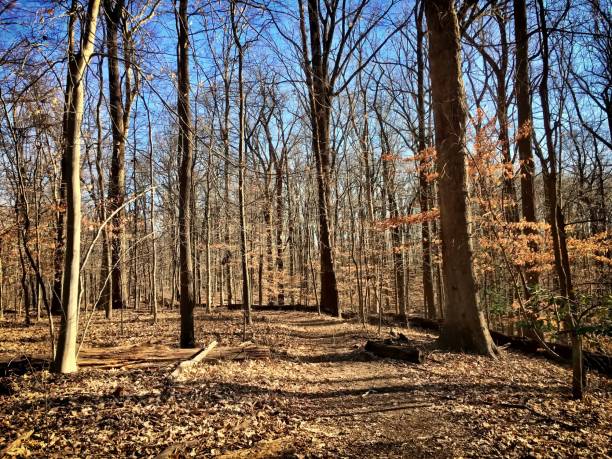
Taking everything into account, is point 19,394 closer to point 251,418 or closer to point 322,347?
point 251,418

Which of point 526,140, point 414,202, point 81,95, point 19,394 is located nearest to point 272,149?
point 414,202

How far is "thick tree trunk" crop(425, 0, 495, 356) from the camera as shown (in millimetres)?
7656

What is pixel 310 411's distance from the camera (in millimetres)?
4859

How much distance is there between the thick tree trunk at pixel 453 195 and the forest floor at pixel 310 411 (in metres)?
0.68

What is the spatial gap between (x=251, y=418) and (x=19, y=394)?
2.98 meters

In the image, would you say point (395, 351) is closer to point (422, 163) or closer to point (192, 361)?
point (192, 361)

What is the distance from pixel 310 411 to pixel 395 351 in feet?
10.5

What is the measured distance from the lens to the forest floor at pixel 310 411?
3672 millimetres

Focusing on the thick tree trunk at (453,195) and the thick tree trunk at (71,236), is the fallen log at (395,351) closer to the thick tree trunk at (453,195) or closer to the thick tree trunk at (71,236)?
the thick tree trunk at (453,195)

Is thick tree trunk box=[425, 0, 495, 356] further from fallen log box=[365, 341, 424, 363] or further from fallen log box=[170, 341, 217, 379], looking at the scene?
fallen log box=[170, 341, 217, 379]

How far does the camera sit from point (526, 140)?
11.3m

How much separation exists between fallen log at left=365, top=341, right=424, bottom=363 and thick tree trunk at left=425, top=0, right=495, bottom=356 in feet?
3.37

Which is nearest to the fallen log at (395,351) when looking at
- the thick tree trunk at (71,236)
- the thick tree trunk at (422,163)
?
the thick tree trunk at (71,236)

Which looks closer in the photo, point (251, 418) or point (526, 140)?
point (251, 418)
